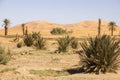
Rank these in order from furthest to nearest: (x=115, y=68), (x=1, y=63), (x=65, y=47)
Result: 1. (x=65, y=47)
2. (x=1, y=63)
3. (x=115, y=68)

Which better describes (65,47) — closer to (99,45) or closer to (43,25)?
(99,45)

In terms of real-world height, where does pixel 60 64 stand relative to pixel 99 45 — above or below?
below

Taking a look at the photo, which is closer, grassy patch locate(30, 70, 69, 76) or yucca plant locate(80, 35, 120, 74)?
grassy patch locate(30, 70, 69, 76)

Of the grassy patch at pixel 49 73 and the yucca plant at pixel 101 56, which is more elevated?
the yucca plant at pixel 101 56

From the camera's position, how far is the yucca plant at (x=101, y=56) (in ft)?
49.1

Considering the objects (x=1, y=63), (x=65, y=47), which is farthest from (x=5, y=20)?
A: (x=1, y=63)

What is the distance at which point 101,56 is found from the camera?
50.0 feet

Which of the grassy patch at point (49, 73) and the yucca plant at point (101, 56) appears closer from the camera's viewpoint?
the grassy patch at point (49, 73)

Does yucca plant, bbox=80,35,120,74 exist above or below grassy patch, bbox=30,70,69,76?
above

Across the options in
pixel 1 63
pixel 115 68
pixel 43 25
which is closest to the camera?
pixel 115 68

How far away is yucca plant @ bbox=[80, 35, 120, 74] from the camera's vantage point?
15.0 metres

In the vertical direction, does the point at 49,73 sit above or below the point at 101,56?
below

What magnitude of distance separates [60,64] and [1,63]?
3.09 m

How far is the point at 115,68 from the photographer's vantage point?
15258mm
